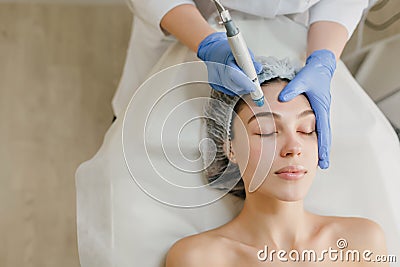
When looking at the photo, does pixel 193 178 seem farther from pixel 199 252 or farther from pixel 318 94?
pixel 318 94

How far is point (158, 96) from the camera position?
1550 mm

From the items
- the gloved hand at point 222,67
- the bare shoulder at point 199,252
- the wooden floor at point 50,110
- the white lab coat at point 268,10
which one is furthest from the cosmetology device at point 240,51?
the wooden floor at point 50,110

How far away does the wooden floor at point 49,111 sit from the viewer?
6.96ft

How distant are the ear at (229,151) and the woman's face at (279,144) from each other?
0.13ft

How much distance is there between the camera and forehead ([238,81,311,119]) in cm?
138

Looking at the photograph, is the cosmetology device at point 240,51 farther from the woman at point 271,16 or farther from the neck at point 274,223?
the neck at point 274,223

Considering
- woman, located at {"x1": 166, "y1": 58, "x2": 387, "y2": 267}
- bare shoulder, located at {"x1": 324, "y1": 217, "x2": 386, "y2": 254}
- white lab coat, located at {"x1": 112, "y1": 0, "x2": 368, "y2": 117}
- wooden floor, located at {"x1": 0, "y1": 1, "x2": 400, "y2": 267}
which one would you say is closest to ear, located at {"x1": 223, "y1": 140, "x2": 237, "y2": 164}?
woman, located at {"x1": 166, "y1": 58, "x2": 387, "y2": 267}

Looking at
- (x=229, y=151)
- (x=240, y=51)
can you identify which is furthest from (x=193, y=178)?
(x=240, y=51)

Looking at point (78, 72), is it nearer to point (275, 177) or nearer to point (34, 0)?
point (34, 0)

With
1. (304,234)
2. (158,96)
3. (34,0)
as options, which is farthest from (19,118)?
(304,234)

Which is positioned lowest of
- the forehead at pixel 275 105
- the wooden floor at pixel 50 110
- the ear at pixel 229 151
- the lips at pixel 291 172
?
the wooden floor at pixel 50 110

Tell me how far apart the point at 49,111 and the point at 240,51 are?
4.14 feet

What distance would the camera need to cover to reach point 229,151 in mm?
1448

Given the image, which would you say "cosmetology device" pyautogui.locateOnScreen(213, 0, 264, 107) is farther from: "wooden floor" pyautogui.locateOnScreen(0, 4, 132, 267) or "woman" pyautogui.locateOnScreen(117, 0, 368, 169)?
"wooden floor" pyautogui.locateOnScreen(0, 4, 132, 267)
